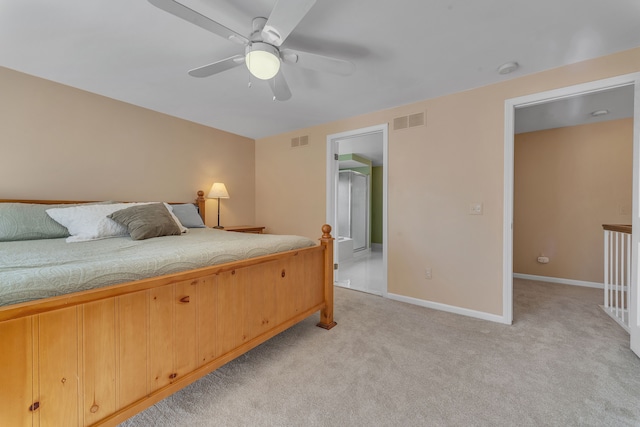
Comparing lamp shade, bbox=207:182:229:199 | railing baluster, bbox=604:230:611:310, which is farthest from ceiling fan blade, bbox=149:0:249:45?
railing baluster, bbox=604:230:611:310

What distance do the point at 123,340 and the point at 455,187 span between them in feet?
9.27

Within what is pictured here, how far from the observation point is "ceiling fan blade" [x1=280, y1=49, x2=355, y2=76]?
169 cm

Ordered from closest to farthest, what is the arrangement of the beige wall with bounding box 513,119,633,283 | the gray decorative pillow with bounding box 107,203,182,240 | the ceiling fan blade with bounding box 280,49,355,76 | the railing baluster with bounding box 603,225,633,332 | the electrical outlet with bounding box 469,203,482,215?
the ceiling fan blade with bounding box 280,49,355,76 → the gray decorative pillow with bounding box 107,203,182,240 → the railing baluster with bounding box 603,225,633,332 → the electrical outlet with bounding box 469,203,482,215 → the beige wall with bounding box 513,119,633,283

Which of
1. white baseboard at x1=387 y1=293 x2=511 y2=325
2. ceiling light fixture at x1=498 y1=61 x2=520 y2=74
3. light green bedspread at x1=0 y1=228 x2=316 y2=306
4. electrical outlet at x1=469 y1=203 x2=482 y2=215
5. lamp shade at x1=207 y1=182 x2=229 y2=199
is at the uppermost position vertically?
ceiling light fixture at x1=498 y1=61 x2=520 y2=74

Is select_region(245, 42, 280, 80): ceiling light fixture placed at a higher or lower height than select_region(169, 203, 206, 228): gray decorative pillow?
higher

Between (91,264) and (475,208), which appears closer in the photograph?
(91,264)

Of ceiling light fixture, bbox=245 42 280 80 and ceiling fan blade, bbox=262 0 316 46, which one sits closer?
ceiling fan blade, bbox=262 0 316 46

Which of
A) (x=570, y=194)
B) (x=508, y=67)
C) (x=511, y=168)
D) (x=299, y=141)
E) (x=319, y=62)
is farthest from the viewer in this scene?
(x=299, y=141)

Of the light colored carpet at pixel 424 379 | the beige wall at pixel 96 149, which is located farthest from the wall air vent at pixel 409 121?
the beige wall at pixel 96 149

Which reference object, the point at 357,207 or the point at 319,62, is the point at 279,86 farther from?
the point at 357,207

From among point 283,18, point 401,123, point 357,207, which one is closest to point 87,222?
point 283,18

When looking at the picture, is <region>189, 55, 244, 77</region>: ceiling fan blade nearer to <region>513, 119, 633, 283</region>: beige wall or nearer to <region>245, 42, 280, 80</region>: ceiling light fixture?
<region>245, 42, 280, 80</region>: ceiling light fixture

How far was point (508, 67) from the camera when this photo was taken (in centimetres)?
216

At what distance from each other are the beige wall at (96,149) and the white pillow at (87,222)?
681mm
